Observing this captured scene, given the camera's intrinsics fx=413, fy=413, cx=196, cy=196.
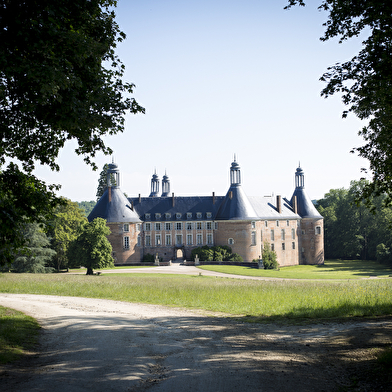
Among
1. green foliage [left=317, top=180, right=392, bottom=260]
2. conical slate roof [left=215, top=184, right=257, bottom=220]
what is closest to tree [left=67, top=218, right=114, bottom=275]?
conical slate roof [left=215, top=184, right=257, bottom=220]

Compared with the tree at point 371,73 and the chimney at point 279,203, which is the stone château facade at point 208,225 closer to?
the chimney at point 279,203

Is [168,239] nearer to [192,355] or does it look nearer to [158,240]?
[158,240]

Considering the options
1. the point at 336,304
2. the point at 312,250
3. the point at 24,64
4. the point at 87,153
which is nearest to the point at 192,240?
the point at 312,250

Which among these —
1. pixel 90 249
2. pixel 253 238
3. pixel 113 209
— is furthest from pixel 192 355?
pixel 253 238

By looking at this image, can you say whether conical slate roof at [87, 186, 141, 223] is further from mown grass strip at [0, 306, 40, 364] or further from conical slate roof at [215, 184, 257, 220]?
mown grass strip at [0, 306, 40, 364]

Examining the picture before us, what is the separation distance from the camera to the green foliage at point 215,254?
50.7 metres

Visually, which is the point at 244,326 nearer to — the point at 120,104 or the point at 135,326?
the point at 135,326

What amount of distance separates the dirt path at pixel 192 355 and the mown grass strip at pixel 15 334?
31cm

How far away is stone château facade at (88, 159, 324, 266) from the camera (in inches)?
2056

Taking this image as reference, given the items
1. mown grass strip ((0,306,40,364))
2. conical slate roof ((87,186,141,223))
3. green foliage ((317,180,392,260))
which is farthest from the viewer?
green foliage ((317,180,392,260))

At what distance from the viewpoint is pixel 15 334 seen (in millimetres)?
10164

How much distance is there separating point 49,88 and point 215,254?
149ft

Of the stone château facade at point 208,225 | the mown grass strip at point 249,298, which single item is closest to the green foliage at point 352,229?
the stone château facade at point 208,225

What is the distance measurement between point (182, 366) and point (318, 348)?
3.04 m
